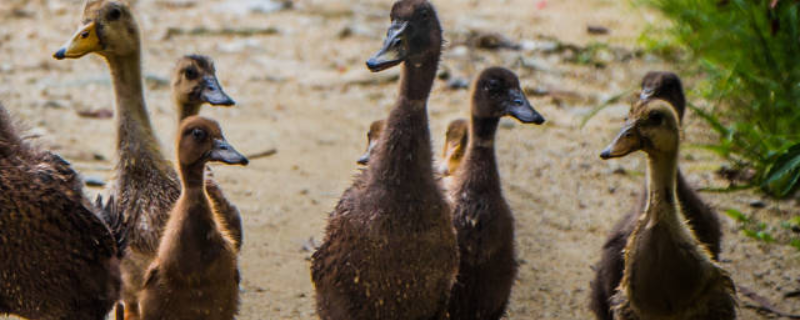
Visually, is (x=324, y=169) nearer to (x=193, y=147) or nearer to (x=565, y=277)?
(x=565, y=277)

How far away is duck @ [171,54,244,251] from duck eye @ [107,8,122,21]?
410 millimetres

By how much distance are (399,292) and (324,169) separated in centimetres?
299

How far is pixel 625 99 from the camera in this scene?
891 cm

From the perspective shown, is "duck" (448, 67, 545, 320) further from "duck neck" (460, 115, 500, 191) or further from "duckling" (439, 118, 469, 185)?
"duckling" (439, 118, 469, 185)

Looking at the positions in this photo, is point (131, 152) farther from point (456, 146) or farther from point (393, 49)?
point (456, 146)

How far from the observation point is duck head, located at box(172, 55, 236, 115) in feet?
18.1

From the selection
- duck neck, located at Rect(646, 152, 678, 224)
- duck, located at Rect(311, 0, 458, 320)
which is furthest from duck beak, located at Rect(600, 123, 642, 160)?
duck, located at Rect(311, 0, 458, 320)

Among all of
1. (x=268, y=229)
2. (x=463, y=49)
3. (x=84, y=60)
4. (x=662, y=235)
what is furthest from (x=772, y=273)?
(x=84, y=60)

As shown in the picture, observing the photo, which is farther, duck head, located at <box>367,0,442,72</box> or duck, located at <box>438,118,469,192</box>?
duck, located at <box>438,118,469,192</box>

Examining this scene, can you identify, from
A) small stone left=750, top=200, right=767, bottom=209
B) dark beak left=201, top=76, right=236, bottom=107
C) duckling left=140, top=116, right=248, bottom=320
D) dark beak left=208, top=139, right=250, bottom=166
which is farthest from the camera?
small stone left=750, top=200, right=767, bottom=209

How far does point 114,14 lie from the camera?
5355 mm

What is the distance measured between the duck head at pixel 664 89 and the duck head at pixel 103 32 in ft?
8.79

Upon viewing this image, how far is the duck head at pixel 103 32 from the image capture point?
17.5 feet

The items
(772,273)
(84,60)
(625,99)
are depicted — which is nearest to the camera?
(772,273)
